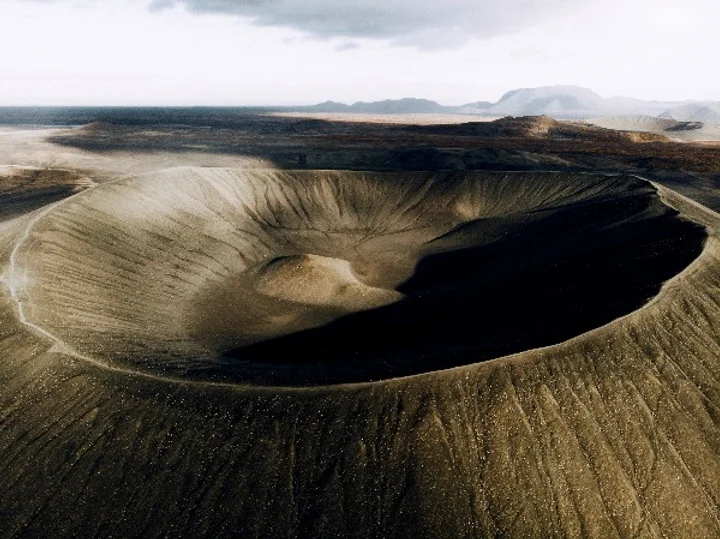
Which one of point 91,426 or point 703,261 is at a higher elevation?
point 703,261

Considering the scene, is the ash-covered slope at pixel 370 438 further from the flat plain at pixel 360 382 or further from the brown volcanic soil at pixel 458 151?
the brown volcanic soil at pixel 458 151

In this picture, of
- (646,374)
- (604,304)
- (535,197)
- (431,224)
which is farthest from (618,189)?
(646,374)

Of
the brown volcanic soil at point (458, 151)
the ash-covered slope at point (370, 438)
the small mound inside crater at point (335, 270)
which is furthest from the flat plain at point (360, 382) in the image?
the brown volcanic soil at point (458, 151)

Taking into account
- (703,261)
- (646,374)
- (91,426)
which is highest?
(703,261)

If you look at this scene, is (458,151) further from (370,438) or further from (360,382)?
(370,438)

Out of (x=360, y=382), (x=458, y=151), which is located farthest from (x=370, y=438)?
(x=458, y=151)

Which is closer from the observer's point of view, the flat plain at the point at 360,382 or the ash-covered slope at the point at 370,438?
the ash-covered slope at the point at 370,438

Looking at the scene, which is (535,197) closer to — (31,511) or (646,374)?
(646,374)

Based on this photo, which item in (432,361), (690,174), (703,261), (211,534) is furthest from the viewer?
(690,174)

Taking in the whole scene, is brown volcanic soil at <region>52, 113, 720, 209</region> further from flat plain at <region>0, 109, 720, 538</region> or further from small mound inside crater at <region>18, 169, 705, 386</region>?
flat plain at <region>0, 109, 720, 538</region>
